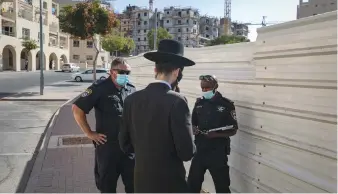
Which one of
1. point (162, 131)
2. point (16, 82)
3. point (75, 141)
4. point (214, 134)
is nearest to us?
point (162, 131)

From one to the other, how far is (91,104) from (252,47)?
185cm

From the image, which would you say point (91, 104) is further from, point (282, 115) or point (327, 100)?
point (327, 100)

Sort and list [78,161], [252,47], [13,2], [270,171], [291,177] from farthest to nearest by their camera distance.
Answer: [13,2] → [78,161] → [252,47] → [270,171] → [291,177]

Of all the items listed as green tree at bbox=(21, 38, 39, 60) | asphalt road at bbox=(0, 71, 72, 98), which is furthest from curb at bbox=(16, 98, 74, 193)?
green tree at bbox=(21, 38, 39, 60)

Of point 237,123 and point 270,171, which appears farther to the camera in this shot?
point 237,123

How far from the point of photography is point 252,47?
3680 millimetres

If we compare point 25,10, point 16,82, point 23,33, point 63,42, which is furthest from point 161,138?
point 63,42

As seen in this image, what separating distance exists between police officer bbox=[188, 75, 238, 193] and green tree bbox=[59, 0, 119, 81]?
55.4 feet

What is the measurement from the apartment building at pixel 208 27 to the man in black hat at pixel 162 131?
140 metres

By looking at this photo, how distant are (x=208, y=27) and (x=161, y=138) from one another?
476ft

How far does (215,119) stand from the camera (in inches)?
149

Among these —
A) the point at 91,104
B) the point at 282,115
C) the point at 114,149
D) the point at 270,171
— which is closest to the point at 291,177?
the point at 270,171

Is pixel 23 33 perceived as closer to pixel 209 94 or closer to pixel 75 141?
pixel 75 141

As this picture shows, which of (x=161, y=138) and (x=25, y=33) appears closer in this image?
(x=161, y=138)
